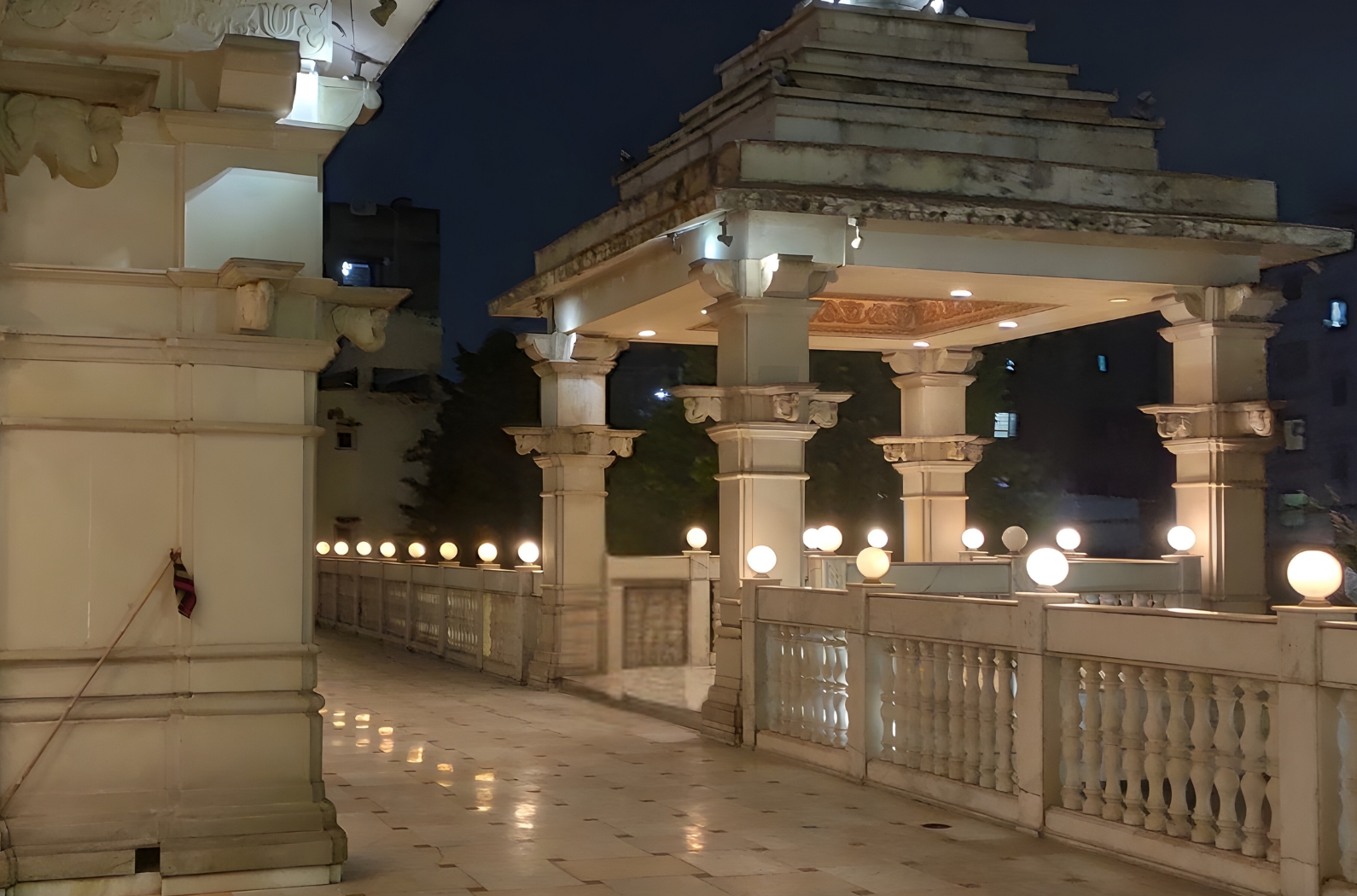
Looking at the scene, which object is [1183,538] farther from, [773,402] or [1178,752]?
[1178,752]

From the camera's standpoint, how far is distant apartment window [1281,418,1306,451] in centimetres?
3884

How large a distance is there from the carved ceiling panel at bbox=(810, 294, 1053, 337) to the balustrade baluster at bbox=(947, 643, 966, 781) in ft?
30.1

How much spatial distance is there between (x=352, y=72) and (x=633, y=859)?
466 cm

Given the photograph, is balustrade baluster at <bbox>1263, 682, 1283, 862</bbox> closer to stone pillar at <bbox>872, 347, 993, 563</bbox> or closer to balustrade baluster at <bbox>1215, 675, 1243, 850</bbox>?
balustrade baluster at <bbox>1215, 675, 1243, 850</bbox>

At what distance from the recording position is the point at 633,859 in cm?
795

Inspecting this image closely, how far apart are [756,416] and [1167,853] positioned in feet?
19.5

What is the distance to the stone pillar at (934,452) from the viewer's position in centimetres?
1930

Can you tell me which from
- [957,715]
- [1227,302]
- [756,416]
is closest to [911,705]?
[957,715]

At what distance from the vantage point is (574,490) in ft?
58.1

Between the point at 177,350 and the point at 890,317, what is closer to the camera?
the point at 177,350

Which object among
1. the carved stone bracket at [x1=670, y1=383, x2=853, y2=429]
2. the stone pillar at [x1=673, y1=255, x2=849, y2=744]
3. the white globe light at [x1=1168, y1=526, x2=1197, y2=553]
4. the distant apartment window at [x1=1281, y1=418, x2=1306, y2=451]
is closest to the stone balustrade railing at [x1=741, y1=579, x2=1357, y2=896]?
the stone pillar at [x1=673, y1=255, x2=849, y2=744]

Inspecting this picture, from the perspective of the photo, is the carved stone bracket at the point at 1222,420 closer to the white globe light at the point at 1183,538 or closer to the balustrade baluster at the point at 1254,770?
the white globe light at the point at 1183,538

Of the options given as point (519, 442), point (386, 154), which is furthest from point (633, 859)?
point (386, 154)

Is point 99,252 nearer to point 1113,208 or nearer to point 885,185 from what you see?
point 885,185
